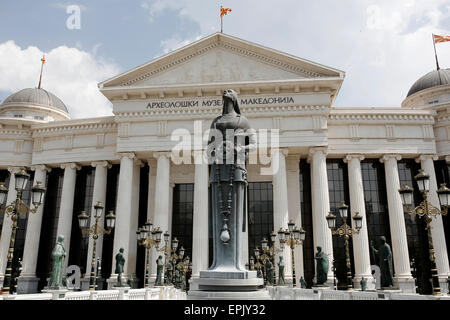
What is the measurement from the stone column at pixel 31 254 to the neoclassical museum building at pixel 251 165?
14 centimetres

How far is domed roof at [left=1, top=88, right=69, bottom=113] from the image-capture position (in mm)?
49250

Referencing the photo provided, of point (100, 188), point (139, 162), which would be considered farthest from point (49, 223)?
point (139, 162)

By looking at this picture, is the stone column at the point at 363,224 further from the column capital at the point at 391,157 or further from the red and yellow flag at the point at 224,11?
the red and yellow flag at the point at 224,11

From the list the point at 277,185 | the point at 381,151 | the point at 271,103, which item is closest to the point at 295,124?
the point at 271,103

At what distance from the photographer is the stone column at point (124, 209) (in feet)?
115

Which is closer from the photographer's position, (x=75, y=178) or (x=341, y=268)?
(x=341, y=268)

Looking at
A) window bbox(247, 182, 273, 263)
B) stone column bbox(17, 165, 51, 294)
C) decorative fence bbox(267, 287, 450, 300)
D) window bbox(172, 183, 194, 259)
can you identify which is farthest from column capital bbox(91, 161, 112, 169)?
decorative fence bbox(267, 287, 450, 300)

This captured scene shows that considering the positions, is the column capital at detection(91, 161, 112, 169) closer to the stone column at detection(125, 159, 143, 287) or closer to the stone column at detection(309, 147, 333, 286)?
the stone column at detection(125, 159, 143, 287)

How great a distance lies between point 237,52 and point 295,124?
10109mm

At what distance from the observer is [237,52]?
1524 inches

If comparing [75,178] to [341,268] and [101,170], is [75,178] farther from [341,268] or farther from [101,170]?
[341,268]

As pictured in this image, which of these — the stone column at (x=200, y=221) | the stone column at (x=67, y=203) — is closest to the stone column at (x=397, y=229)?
the stone column at (x=200, y=221)

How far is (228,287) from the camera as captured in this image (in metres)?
8.83
